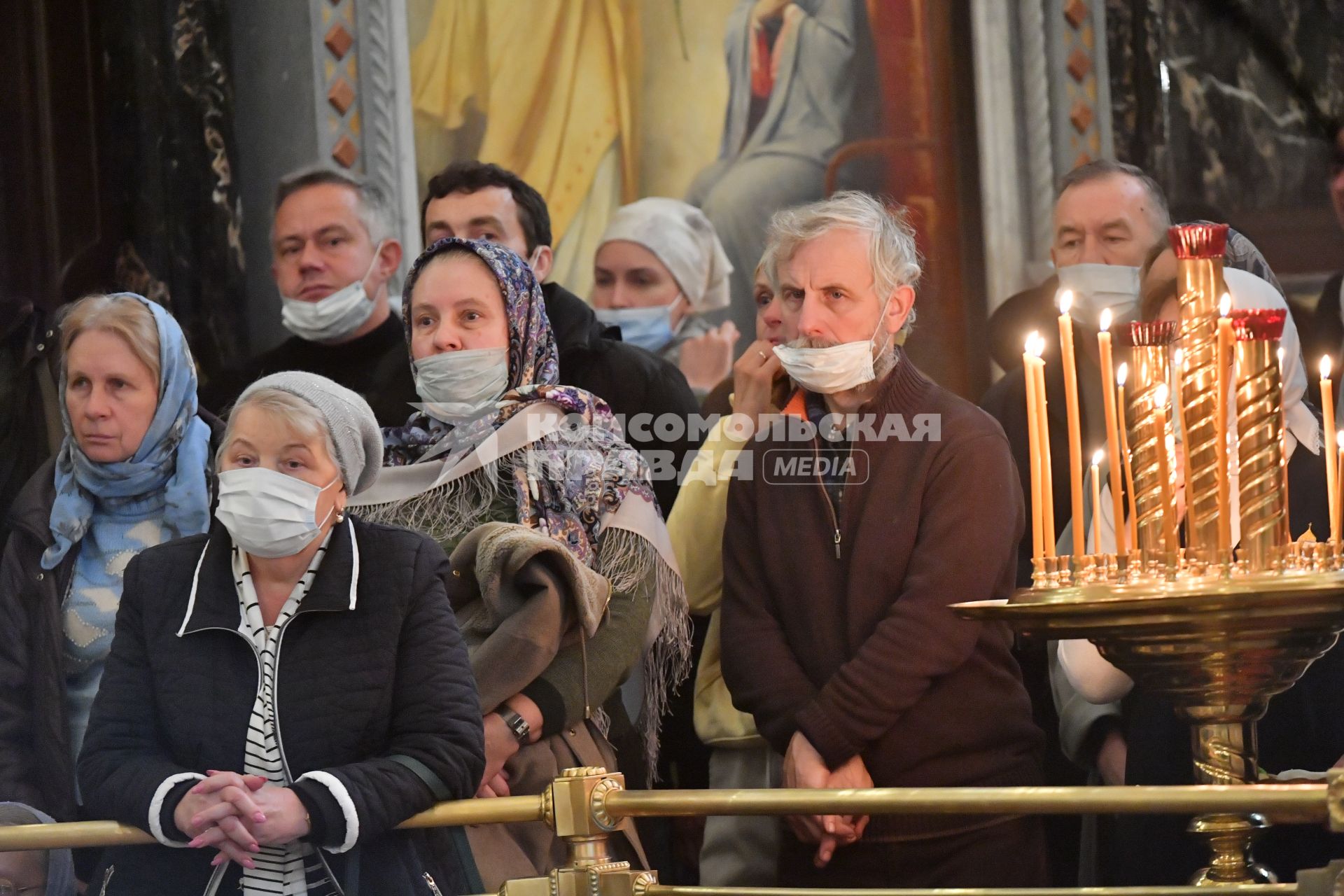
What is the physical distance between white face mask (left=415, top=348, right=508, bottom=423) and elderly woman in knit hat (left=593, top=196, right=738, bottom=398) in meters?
1.49

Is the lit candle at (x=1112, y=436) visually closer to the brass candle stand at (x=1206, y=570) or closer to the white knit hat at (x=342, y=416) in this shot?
the brass candle stand at (x=1206, y=570)

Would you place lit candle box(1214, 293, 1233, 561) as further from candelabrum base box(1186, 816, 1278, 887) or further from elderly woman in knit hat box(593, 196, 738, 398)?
elderly woman in knit hat box(593, 196, 738, 398)

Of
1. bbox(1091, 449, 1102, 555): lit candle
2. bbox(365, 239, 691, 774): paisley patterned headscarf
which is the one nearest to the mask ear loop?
bbox(365, 239, 691, 774): paisley patterned headscarf

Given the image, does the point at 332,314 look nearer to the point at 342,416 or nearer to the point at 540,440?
the point at 540,440

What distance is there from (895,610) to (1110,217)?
1579 millimetres

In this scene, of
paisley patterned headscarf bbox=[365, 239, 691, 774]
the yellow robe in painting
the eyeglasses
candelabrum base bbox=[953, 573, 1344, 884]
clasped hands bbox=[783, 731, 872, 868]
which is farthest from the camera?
the yellow robe in painting

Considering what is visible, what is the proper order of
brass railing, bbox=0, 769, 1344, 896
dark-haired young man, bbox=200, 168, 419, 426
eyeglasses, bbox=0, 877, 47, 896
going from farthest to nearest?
dark-haired young man, bbox=200, 168, 419, 426 < eyeglasses, bbox=0, 877, 47, 896 < brass railing, bbox=0, 769, 1344, 896

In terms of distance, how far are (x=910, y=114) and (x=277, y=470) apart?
Result: 2.94 m

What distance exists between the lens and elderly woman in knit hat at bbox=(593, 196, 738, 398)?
539cm

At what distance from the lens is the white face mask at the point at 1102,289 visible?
4.49 meters

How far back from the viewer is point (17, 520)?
381cm

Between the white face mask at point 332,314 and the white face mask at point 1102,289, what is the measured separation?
1920 millimetres

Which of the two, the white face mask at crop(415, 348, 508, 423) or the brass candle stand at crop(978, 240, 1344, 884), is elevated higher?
the white face mask at crop(415, 348, 508, 423)

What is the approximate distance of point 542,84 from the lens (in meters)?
5.62
